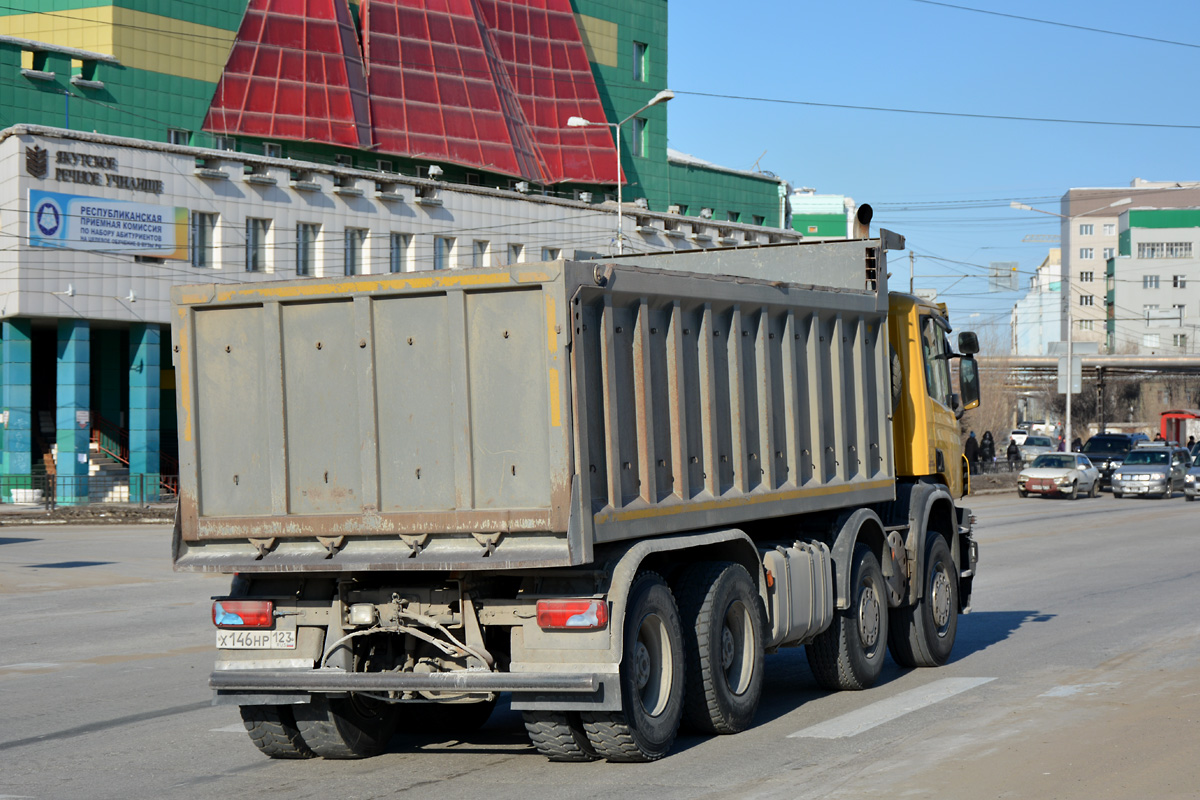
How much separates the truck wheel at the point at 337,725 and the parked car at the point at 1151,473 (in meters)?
41.3

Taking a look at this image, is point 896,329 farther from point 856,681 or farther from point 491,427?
point 491,427

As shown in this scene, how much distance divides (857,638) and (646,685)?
2.90 m

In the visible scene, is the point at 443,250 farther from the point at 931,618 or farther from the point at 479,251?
the point at 931,618

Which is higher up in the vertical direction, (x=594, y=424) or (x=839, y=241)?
(x=839, y=241)

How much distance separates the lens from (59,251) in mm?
41812

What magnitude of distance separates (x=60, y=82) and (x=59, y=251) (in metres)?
9.13

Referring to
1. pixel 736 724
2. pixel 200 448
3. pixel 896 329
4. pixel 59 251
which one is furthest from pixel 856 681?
pixel 59 251

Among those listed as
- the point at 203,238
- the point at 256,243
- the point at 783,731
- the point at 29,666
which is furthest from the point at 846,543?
the point at 256,243

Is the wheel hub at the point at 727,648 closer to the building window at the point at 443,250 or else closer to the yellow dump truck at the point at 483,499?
the yellow dump truck at the point at 483,499

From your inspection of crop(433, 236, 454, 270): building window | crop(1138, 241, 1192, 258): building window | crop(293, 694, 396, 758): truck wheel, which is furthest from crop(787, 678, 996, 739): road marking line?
crop(1138, 241, 1192, 258): building window

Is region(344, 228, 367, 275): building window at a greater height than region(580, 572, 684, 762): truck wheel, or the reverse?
region(344, 228, 367, 275): building window

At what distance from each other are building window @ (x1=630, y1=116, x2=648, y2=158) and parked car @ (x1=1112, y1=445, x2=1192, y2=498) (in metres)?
30.5

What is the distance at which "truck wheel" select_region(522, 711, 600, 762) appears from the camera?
7824mm

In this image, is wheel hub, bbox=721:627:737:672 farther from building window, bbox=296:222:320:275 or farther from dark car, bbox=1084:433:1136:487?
dark car, bbox=1084:433:1136:487
